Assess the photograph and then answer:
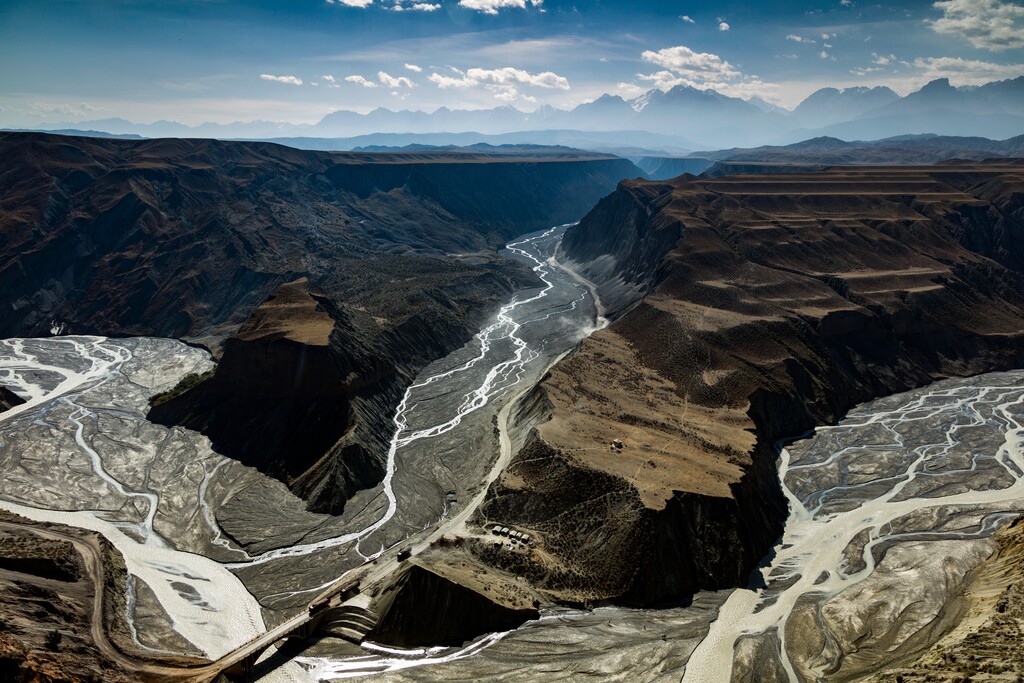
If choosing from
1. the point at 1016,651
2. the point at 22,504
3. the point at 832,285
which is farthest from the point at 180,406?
the point at 832,285

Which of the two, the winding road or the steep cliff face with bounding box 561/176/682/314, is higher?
the steep cliff face with bounding box 561/176/682/314

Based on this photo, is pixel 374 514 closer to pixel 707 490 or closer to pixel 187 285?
pixel 707 490

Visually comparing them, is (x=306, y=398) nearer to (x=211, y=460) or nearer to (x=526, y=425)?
(x=211, y=460)

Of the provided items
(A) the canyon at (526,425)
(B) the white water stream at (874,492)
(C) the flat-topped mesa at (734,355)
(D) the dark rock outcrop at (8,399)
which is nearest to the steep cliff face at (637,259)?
(C) the flat-topped mesa at (734,355)

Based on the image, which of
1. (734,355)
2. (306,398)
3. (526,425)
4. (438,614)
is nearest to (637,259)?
(734,355)

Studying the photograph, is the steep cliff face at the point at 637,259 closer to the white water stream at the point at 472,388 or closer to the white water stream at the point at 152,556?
the white water stream at the point at 472,388

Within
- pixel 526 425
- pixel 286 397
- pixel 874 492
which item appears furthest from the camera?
pixel 286 397

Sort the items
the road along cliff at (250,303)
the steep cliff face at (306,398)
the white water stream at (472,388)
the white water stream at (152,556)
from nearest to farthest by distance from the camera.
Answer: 1. the white water stream at (152,556)
2. the white water stream at (472,388)
3. the steep cliff face at (306,398)
4. the road along cliff at (250,303)

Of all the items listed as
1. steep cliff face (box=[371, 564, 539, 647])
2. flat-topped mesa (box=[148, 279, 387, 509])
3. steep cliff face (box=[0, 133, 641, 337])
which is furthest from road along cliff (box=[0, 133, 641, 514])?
steep cliff face (box=[371, 564, 539, 647])

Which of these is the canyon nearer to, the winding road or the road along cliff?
the winding road
